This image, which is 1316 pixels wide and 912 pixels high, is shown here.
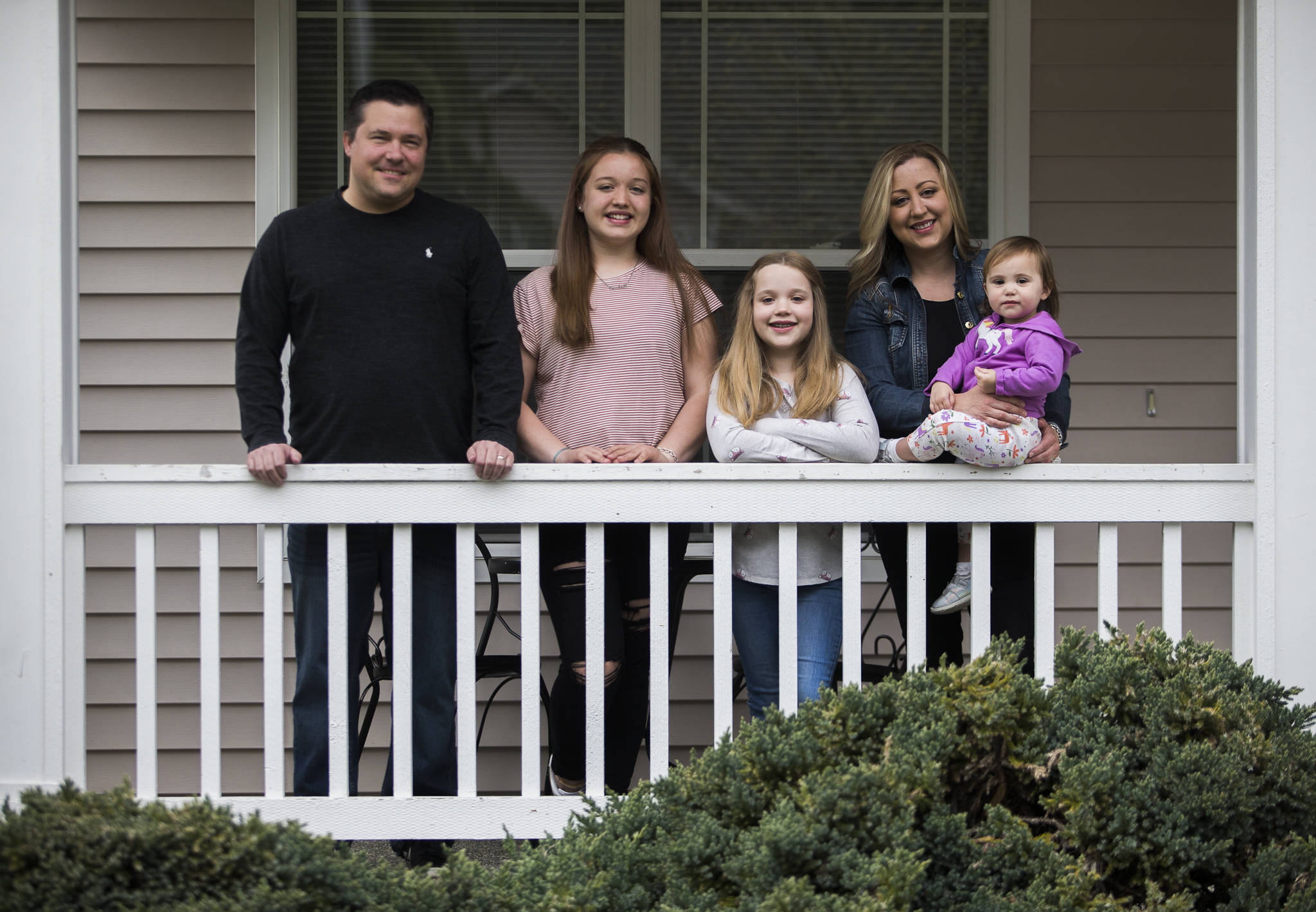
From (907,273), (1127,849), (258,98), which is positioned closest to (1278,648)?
(1127,849)

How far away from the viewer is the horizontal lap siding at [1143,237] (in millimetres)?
4129

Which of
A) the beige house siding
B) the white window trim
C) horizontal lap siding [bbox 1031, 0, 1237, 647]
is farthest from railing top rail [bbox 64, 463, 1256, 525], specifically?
the white window trim

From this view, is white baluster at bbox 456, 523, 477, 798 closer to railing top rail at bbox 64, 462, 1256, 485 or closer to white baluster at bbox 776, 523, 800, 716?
railing top rail at bbox 64, 462, 1256, 485

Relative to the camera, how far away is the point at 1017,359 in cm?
284

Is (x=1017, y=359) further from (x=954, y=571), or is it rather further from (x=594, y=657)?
(x=594, y=657)

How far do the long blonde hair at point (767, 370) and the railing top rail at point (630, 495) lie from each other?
0.70 feet

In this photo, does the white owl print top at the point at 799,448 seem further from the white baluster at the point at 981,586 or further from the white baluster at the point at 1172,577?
the white baluster at the point at 1172,577

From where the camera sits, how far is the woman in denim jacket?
122 inches

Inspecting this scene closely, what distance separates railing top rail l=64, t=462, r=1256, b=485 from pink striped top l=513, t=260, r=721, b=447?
0.94 feet

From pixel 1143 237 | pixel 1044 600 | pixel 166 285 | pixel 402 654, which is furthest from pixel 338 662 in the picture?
pixel 1143 237

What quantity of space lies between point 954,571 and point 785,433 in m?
0.62

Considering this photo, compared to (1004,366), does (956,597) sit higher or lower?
lower

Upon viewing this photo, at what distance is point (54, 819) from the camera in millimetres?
1884

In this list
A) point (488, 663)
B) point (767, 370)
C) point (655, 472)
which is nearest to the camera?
point (655, 472)
